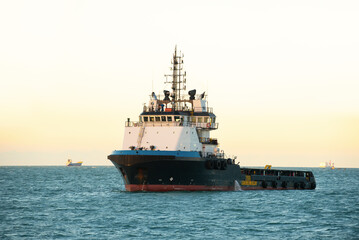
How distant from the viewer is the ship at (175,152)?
5831 centimetres

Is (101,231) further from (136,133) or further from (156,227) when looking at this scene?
(136,133)

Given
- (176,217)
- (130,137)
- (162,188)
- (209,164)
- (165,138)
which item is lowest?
(176,217)

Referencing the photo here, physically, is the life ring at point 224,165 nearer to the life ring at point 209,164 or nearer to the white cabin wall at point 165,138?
the life ring at point 209,164

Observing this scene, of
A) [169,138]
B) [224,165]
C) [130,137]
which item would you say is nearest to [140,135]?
[130,137]

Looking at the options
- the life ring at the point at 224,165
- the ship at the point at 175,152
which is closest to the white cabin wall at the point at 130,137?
the ship at the point at 175,152

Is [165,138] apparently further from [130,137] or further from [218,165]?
[218,165]

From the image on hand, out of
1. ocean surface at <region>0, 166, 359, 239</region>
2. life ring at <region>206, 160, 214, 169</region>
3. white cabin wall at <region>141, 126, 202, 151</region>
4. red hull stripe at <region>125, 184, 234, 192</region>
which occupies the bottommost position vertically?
ocean surface at <region>0, 166, 359, 239</region>

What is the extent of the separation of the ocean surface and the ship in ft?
6.20

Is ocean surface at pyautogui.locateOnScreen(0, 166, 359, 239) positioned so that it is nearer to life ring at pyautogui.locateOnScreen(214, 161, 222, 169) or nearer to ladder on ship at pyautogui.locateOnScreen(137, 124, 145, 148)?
life ring at pyautogui.locateOnScreen(214, 161, 222, 169)

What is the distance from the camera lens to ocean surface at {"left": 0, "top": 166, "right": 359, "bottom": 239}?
3609cm

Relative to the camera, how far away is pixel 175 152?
2307 inches

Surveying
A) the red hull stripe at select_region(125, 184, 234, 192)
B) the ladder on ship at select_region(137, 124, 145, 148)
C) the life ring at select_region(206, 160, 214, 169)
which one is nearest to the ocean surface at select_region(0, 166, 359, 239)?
the red hull stripe at select_region(125, 184, 234, 192)

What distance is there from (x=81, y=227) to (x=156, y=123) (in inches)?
1018

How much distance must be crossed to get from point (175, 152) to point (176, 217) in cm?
1638
